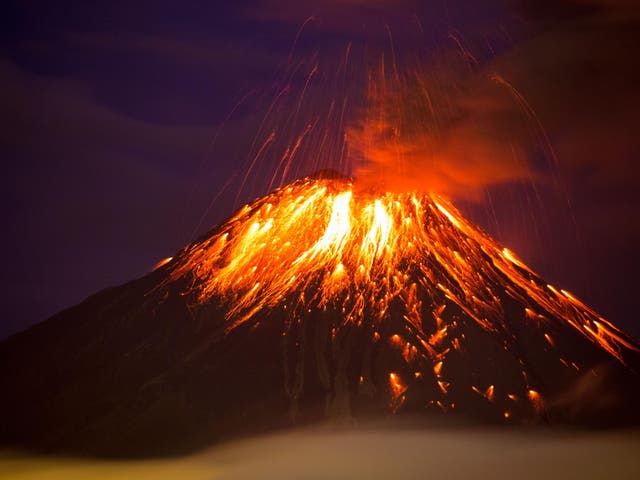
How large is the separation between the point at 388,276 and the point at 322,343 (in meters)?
8.55

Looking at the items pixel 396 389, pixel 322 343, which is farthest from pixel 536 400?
pixel 322 343

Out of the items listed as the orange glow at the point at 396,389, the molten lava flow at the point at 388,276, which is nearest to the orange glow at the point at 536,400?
the molten lava flow at the point at 388,276

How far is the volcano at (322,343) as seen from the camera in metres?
67.8

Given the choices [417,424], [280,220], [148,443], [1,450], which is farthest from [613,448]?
[1,450]

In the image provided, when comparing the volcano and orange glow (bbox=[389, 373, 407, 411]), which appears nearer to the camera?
orange glow (bbox=[389, 373, 407, 411])

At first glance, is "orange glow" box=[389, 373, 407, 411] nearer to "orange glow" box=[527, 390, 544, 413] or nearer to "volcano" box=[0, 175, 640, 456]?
"volcano" box=[0, 175, 640, 456]

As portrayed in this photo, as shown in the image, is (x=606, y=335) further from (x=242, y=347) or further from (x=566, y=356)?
(x=242, y=347)

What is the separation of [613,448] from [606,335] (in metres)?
22.6

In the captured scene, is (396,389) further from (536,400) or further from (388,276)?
(388,276)

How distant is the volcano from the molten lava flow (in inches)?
6.2

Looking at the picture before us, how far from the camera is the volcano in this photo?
67.8m

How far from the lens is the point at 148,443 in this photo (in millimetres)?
65875

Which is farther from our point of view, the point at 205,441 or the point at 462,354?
the point at 462,354

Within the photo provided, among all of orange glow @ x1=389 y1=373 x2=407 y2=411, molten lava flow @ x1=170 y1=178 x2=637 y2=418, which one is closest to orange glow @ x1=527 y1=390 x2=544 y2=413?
molten lava flow @ x1=170 y1=178 x2=637 y2=418
